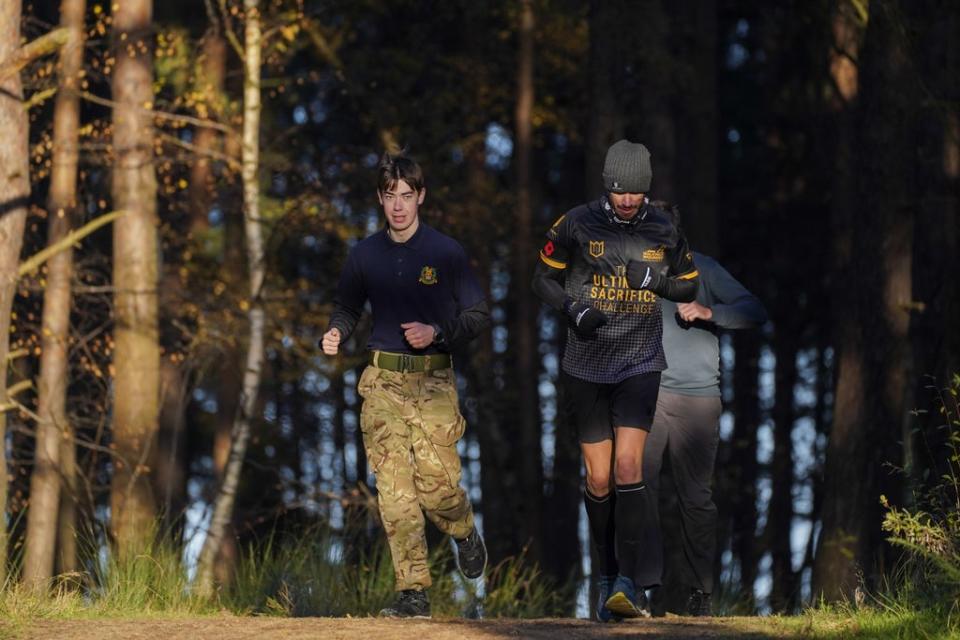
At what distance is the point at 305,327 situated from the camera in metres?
22.1

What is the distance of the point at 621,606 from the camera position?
8406 millimetres

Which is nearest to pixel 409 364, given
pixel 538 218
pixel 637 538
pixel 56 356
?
pixel 637 538

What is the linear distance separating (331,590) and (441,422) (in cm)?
237

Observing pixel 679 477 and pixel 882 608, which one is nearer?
pixel 882 608

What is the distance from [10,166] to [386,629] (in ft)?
22.1

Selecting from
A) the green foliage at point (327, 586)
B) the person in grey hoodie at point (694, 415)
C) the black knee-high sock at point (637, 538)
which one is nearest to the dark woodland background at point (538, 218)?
the green foliage at point (327, 586)

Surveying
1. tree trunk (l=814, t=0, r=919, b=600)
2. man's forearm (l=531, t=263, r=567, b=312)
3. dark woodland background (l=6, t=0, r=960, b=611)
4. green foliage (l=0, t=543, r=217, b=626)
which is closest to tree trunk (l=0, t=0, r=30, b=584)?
dark woodland background (l=6, t=0, r=960, b=611)

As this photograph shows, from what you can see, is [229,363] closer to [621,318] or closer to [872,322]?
[872,322]

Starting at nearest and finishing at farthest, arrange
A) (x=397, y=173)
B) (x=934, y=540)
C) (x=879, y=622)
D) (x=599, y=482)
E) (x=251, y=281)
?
1. (x=879, y=622)
2. (x=934, y=540)
3. (x=397, y=173)
4. (x=599, y=482)
5. (x=251, y=281)

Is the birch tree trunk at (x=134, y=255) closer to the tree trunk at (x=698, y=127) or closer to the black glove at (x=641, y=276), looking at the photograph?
the tree trunk at (x=698, y=127)

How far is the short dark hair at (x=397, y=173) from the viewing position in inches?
344

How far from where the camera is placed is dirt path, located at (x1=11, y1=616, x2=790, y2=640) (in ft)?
25.3

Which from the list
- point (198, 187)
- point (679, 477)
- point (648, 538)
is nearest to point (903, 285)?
point (679, 477)

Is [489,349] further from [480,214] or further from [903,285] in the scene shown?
[903,285]
